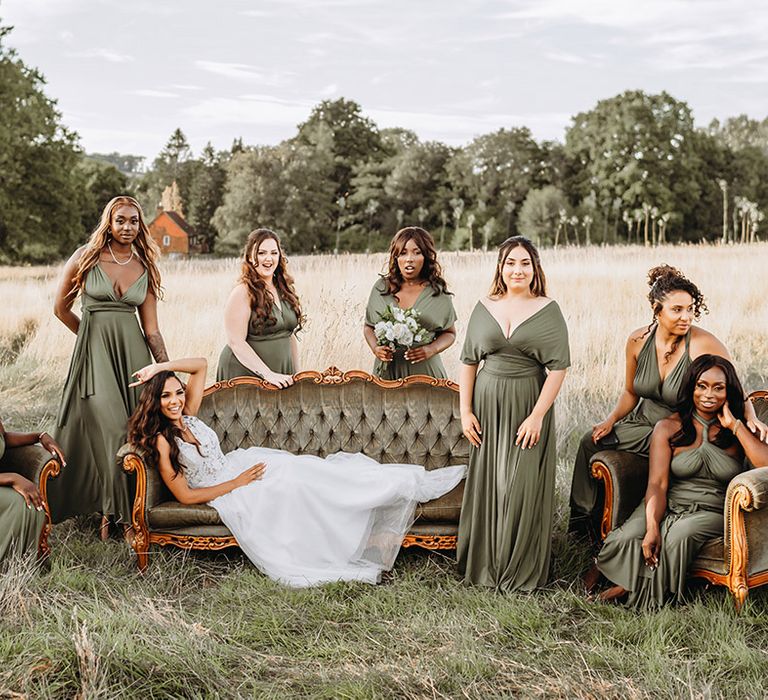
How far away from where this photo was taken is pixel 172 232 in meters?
34.2

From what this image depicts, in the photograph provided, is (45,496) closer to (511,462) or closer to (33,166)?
(511,462)

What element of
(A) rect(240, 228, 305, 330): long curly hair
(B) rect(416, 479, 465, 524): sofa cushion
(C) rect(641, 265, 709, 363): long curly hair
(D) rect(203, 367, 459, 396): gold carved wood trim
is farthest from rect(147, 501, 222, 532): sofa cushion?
(C) rect(641, 265, 709, 363): long curly hair

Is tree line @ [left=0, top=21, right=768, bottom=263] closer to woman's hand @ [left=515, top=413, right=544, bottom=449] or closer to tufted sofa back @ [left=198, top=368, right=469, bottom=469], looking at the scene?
tufted sofa back @ [left=198, top=368, right=469, bottom=469]

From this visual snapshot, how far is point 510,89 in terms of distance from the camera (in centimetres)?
2833

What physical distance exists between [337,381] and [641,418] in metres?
1.80

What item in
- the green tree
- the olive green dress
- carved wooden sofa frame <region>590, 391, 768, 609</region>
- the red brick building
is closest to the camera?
carved wooden sofa frame <region>590, 391, 768, 609</region>

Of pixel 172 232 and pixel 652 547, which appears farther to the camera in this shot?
pixel 172 232

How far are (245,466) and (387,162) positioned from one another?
2696 cm

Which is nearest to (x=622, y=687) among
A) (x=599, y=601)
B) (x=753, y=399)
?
(x=599, y=601)

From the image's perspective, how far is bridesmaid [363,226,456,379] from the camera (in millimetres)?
5375

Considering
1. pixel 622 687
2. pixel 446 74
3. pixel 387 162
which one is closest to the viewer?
pixel 622 687

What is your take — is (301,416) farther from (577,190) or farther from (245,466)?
(577,190)

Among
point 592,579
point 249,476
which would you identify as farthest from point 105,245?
point 592,579

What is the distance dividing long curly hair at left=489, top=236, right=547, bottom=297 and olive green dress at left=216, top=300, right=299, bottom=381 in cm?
156
